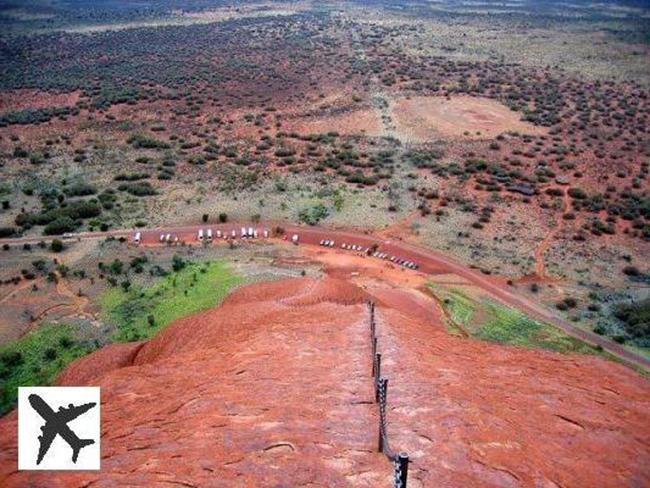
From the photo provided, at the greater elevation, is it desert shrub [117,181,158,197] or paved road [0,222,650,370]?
desert shrub [117,181,158,197]

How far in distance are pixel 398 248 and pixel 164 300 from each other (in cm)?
1853

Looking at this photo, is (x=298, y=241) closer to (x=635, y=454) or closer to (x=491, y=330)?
(x=491, y=330)

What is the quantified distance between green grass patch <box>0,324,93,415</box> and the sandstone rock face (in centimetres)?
1090

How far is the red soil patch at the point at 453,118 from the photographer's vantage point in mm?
66125

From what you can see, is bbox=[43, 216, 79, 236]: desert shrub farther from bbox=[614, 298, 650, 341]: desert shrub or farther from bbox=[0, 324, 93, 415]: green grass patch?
bbox=[614, 298, 650, 341]: desert shrub

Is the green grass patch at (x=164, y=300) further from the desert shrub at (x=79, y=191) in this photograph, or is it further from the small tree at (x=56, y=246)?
the desert shrub at (x=79, y=191)

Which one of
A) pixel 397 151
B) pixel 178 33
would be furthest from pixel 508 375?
pixel 178 33

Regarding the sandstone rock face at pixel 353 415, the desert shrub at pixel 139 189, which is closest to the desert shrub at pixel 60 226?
the desert shrub at pixel 139 189

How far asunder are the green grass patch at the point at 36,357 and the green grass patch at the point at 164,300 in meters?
2.40

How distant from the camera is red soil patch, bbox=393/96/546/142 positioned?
217 ft

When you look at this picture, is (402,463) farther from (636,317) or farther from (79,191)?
(79,191)

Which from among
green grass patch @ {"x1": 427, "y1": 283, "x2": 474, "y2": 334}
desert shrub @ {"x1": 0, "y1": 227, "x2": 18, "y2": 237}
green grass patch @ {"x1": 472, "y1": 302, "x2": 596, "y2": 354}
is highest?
desert shrub @ {"x1": 0, "y1": 227, "x2": 18, "y2": 237}

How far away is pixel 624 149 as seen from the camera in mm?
61156

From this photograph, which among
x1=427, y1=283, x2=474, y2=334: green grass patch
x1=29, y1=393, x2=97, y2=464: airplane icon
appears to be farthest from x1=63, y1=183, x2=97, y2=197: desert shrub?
x1=29, y1=393, x2=97, y2=464: airplane icon
